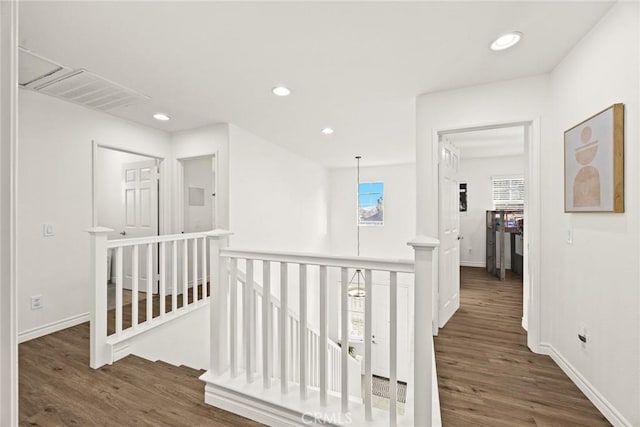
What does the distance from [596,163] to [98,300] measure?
3.74 m

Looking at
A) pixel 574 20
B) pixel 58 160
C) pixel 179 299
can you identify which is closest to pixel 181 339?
pixel 179 299

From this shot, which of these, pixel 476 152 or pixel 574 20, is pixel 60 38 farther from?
pixel 476 152

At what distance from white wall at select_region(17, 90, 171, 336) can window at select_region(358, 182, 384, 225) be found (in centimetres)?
527

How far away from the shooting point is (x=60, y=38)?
1913mm

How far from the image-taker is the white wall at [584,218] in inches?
58.3

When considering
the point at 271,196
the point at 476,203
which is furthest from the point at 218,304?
the point at 476,203

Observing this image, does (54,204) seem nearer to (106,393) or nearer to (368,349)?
(106,393)

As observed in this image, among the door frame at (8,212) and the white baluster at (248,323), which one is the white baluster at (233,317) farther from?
the door frame at (8,212)

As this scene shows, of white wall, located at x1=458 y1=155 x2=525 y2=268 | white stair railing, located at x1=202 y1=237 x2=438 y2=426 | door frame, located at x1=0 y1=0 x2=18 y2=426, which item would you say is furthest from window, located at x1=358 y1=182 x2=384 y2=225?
door frame, located at x1=0 y1=0 x2=18 y2=426

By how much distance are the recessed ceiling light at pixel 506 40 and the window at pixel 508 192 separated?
15.3 ft

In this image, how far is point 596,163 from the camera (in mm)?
1713

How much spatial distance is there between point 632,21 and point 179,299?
4.73 metres

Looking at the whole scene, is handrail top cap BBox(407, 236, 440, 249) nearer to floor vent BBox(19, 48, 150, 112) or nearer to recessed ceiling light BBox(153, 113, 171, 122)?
floor vent BBox(19, 48, 150, 112)

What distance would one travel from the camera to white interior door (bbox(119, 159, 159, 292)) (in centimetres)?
410
